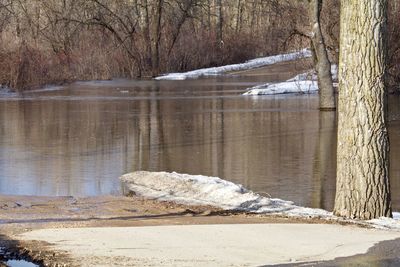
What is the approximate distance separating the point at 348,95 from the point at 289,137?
1027 cm

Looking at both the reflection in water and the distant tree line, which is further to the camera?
the distant tree line

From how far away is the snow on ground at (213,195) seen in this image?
1064cm

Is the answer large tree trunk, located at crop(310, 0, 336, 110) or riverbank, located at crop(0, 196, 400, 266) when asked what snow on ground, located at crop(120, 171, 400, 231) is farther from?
large tree trunk, located at crop(310, 0, 336, 110)

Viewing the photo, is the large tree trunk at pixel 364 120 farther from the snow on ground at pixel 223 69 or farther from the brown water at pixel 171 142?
the snow on ground at pixel 223 69

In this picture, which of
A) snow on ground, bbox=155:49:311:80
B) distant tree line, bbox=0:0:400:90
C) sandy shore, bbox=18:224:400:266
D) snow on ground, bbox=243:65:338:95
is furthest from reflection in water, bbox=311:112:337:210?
snow on ground, bbox=155:49:311:80

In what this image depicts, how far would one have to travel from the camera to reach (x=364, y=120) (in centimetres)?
1039

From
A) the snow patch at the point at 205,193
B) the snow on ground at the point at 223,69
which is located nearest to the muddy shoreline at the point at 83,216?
the snow patch at the point at 205,193

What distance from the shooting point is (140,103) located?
32.1 meters

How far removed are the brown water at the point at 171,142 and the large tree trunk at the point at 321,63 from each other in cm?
66

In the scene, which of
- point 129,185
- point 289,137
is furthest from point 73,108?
point 129,185

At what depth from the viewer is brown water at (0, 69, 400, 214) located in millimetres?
14469

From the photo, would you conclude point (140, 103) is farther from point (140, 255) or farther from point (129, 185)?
point (140, 255)

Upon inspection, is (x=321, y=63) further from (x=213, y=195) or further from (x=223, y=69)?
(x=223, y=69)

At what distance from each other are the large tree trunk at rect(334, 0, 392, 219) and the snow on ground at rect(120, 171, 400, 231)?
0.31 metres
